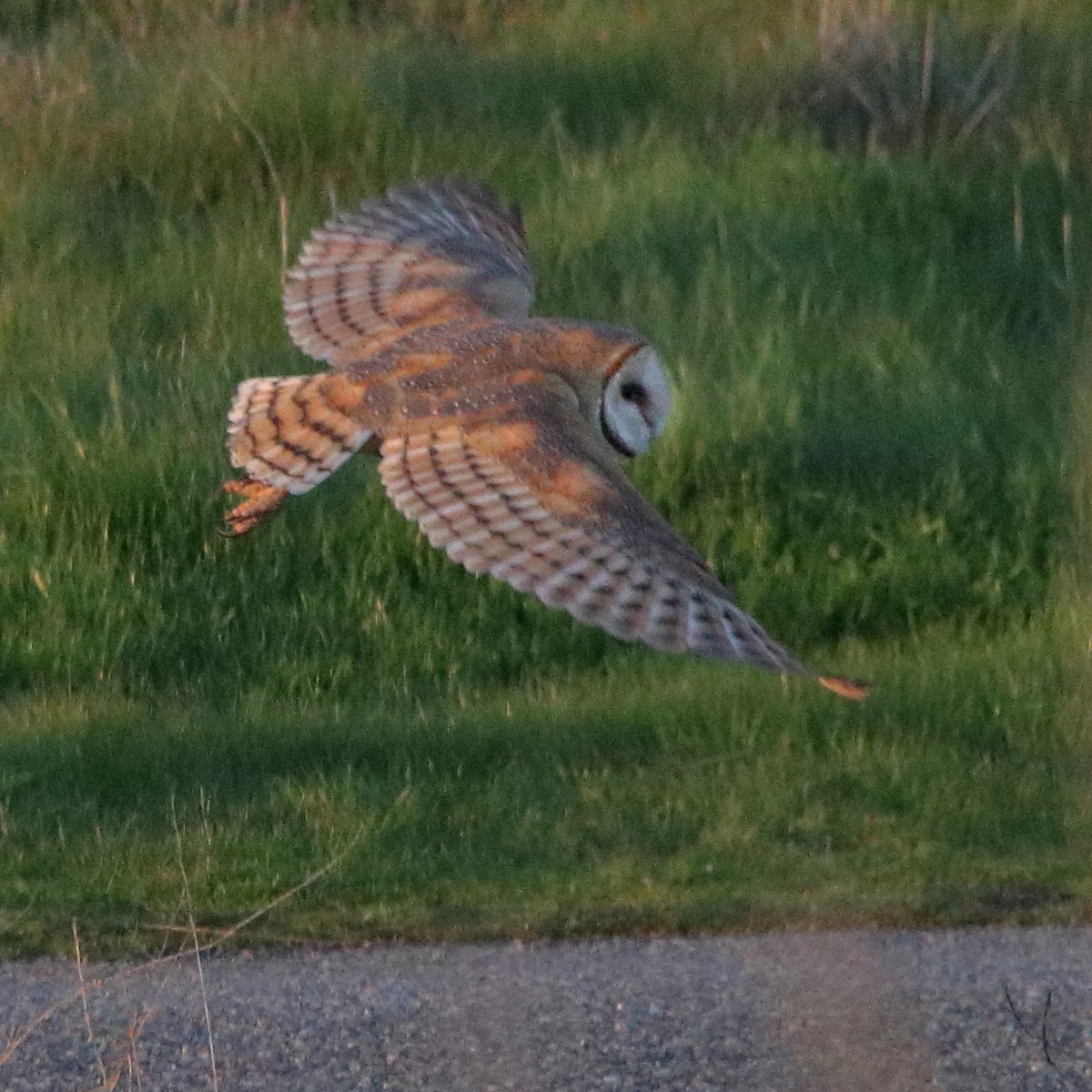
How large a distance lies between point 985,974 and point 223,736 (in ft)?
6.20

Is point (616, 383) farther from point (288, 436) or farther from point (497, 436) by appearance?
point (288, 436)

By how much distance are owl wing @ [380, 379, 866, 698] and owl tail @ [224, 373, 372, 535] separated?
8 cm

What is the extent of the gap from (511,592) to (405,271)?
81.0 inches

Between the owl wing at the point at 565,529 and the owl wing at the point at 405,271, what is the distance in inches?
19.5

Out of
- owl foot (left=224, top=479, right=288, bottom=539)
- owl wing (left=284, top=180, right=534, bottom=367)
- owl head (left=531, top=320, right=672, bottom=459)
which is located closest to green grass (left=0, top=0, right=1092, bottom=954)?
owl wing (left=284, top=180, right=534, bottom=367)

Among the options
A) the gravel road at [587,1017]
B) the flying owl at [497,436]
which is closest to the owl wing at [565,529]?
the flying owl at [497,436]

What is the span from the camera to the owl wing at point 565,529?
257 centimetres

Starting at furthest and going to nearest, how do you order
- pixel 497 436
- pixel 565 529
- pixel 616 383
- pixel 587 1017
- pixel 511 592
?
1. pixel 511 592
2. pixel 587 1017
3. pixel 616 383
4. pixel 497 436
5. pixel 565 529

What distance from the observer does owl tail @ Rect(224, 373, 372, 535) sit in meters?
3.07

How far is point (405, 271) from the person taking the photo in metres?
Answer: 3.94

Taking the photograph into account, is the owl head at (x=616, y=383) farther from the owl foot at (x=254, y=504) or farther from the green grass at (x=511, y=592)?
the green grass at (x=511, y=592)

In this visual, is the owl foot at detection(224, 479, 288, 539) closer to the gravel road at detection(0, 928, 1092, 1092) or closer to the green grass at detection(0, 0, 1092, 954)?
the gravel road at detection(0, 928, 1092, 1092)

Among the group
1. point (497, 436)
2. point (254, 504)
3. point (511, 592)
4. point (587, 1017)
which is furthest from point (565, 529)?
point (511, 592)

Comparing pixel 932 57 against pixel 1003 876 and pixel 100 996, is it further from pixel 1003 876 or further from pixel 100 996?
pixel 100 996
